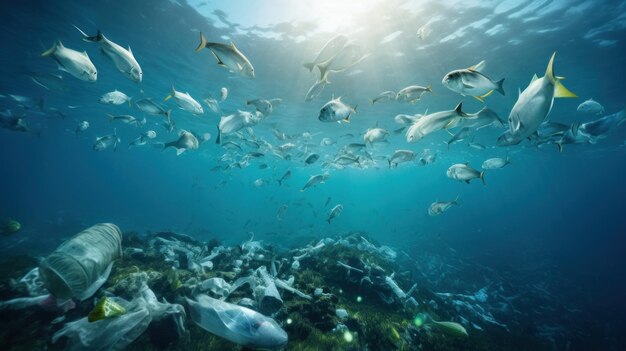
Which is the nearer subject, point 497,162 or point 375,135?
point 375,135

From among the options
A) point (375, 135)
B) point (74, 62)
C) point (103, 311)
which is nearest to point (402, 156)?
point (375, 135)

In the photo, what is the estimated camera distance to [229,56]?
419 cm

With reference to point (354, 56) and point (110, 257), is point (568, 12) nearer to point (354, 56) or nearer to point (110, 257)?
point (354, 56)

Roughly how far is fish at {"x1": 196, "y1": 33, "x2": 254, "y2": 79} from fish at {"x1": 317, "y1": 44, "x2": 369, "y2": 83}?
149 cm

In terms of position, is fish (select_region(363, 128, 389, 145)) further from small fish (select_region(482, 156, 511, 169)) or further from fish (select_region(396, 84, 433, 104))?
small fish (select_region(482, 156, 511, 169))

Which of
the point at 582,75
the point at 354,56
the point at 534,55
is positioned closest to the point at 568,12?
the point at 534,55

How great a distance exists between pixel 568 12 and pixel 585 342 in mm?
15974

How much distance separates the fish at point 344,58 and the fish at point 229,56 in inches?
58.7

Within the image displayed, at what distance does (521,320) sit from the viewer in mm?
13242

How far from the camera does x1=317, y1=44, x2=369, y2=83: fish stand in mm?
4445

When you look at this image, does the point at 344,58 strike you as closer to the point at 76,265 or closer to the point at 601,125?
the point at 76,265

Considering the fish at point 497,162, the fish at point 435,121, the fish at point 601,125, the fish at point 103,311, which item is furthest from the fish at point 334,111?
the fish at point 601,125

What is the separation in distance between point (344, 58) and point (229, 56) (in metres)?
2.13

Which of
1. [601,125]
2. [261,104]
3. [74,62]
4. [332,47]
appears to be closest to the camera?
[74,62]
